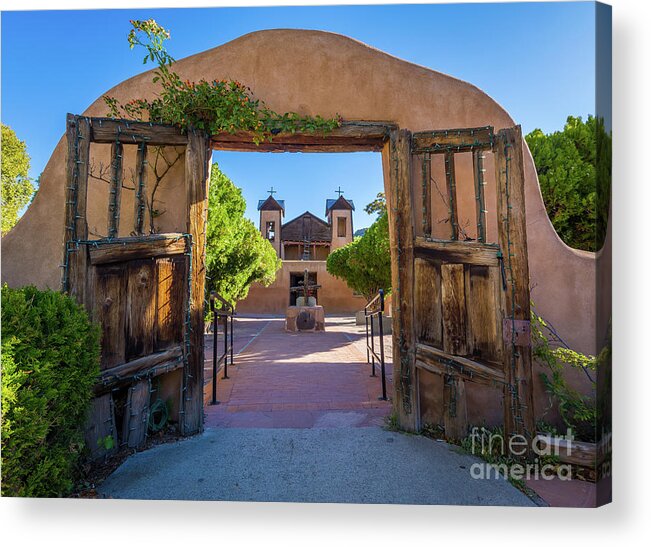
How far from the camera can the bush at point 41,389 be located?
198cm

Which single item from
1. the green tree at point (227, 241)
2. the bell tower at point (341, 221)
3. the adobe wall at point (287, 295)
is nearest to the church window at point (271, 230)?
the bell tower at point (341, 221)

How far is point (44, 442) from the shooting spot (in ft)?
6.95

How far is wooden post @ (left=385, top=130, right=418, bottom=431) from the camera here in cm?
316

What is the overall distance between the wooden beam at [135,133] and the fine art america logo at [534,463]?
3.25 m

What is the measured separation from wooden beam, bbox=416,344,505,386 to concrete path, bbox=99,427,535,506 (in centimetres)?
55

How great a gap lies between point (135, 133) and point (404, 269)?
2.33 m

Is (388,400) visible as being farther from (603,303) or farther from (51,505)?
(51,505)

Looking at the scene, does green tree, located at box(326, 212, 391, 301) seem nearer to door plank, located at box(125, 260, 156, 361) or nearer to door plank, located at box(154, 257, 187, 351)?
door plank, located at box(154, 257, 187, 351)

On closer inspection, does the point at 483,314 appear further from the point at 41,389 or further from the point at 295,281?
the point at 295,281

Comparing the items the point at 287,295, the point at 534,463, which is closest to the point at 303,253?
the point at 287,295

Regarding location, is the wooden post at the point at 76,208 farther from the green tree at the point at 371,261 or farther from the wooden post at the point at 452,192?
the green tree at the point at 371,261

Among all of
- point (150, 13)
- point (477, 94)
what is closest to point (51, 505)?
point (150, 13)

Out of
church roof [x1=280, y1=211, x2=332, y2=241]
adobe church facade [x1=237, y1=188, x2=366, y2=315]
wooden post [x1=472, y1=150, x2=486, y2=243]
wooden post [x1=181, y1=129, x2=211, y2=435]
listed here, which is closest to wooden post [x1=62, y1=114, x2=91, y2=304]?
wooden post [x1=181, y1=129, x2=211, y2=435]

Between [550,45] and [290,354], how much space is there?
6.28 m
